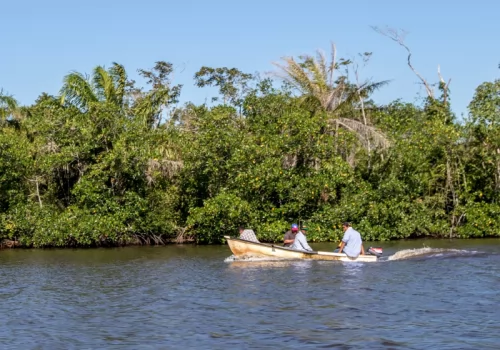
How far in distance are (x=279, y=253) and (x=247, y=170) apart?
343 inches

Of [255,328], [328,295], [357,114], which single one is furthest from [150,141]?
[255,328]

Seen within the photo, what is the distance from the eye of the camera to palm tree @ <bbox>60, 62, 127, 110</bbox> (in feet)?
111

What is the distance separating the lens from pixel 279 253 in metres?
23.5

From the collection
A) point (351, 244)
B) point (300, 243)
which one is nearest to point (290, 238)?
point (300, 243)

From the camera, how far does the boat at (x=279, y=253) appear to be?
23078 mm

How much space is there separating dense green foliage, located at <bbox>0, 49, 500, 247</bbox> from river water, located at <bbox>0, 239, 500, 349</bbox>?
644 centimetres

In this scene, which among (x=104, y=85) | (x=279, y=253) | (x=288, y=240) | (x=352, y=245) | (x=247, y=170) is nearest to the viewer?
(x=352, y=245)

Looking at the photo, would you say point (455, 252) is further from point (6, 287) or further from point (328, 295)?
point (6, 287)

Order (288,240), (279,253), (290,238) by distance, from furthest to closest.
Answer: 1. (290,238)
2. (288,240)
3. (279,253)

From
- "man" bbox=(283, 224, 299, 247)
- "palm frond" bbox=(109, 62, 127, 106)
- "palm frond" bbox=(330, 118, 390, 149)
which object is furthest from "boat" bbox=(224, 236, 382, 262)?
"palm frond" bbox=(109, 62, 127, 106)

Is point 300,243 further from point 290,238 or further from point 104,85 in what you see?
point 104,85

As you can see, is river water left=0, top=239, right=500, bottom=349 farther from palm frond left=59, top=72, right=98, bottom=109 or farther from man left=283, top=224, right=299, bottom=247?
palm frond left=59, top=72, right=98, bottom=109

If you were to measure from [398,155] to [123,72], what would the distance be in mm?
13315

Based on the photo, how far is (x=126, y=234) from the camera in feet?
101
